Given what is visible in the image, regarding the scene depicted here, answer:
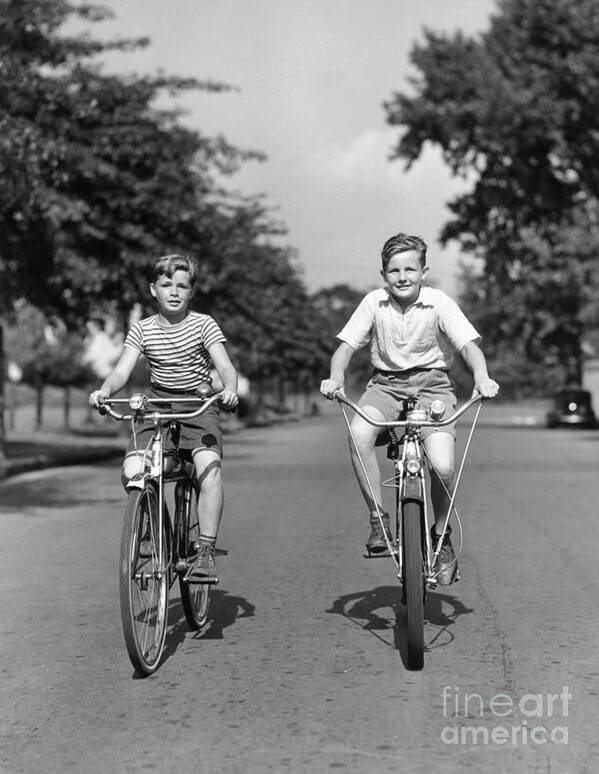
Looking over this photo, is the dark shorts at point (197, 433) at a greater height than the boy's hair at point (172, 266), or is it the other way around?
the boy's hair at point (172, 266)

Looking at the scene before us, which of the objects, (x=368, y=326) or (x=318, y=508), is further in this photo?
(x=318, y=508)

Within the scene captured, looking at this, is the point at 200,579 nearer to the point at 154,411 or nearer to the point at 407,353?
the point at 154,411

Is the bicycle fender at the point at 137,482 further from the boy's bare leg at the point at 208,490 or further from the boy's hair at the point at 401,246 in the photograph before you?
the boy's hair at the point at 401,246

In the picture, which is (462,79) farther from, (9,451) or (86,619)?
(86,619)

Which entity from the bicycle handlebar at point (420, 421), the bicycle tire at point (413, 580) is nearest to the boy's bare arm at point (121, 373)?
the bicycle handlebar at point (420, 421)

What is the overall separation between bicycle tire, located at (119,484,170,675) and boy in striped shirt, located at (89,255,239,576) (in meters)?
0.37

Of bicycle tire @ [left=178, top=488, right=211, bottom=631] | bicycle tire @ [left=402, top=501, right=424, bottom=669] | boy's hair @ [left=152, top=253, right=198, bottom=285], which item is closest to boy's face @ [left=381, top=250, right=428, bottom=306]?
boy's hair @ [left=152, top=253, right=198, bottom=285]

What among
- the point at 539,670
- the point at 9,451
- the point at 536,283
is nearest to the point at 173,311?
the point at 539,670

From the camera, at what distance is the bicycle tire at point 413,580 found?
5211 mm

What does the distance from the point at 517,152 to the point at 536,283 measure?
1129 centimetres

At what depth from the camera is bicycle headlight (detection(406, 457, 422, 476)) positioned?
5547mm

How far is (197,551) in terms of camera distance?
5.99 metres

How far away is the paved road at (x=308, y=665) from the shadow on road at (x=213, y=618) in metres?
0.02

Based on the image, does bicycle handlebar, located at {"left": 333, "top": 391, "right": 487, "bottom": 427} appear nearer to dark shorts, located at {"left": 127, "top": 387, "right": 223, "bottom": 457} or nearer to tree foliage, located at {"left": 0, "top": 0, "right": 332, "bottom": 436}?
dark shorts, located at {"left": 127, "top": 387, "right": 223, "bottom": 457}
